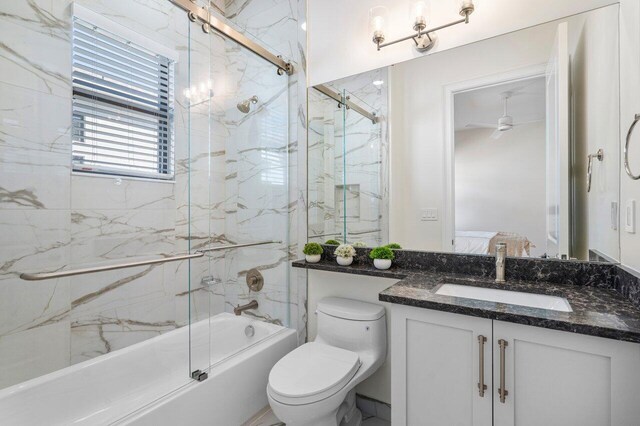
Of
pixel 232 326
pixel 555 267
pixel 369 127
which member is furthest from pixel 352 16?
pixel 232 326

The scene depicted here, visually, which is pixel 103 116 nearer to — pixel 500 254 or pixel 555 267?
pixel 500 254

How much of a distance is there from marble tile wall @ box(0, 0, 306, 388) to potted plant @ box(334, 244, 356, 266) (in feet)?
1.38

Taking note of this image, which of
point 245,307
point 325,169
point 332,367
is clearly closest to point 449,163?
point 325,169

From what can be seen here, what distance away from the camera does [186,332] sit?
6.20 feet

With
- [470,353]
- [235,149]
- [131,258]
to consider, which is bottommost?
[470,353]

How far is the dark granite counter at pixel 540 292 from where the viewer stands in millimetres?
930

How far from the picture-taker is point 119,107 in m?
1.99

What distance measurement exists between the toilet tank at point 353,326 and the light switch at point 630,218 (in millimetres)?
1105

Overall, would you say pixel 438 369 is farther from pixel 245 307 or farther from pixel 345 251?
pixel 245 307

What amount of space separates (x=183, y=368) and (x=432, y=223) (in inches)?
62.9

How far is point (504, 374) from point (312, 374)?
815 millimetres

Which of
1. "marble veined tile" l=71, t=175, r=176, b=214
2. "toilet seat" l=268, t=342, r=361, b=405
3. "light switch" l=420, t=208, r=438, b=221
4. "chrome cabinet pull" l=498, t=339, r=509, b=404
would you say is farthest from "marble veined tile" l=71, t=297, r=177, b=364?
"chrome cabinet pull" l=498, t=339, r=509, b=404

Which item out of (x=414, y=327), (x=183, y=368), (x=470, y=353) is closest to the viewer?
(x=470, y=353)

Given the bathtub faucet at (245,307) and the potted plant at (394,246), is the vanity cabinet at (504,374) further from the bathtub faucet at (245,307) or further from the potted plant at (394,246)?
the bathtub faucet at (245,307)
